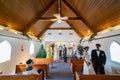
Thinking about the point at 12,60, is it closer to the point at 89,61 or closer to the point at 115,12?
the point at 89,61

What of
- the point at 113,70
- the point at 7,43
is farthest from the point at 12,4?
the point at 113,70

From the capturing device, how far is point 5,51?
4746 mm

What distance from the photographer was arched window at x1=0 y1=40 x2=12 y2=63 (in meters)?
4.52

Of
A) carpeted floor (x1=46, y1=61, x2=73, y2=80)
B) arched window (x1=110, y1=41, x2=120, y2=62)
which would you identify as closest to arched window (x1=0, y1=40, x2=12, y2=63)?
carpeted floor (x1=46, y1=61, x2=73, y2=80)

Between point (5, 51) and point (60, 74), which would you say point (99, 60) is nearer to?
point (60, 74)

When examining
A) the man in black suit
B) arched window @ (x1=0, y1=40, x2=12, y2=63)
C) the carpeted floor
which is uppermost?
arched window @ (x1=0, y1=40, x2=12, y2=63)

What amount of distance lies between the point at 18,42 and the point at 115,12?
4635mm

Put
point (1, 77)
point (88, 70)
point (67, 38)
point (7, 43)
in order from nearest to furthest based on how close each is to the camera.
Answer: point (1, 77)
point (88, 70)
point (7, 43)
point (67, 38)

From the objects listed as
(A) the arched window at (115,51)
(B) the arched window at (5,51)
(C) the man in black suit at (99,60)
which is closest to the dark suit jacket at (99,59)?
(C) the man in black suit at (99,60)

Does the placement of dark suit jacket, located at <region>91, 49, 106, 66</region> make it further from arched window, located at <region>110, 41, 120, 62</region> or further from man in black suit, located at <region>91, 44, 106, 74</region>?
arched window, located at <region>110, 41, 120, 62</region>

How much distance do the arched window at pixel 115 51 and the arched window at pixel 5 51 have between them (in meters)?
4.37

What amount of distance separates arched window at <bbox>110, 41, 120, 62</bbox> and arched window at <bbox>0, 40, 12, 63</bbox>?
14.3ft

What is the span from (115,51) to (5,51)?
452 centimetres

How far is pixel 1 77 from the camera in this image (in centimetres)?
277
